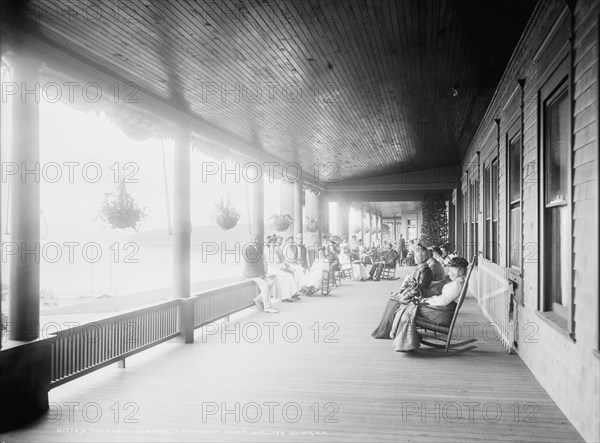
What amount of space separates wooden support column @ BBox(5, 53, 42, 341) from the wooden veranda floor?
729mm

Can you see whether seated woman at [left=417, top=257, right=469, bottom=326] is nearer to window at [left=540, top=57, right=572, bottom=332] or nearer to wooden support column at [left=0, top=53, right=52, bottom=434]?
window at [left=540, top=57, right=572, bottom=332]

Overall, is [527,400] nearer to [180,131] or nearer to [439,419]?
[439,419]

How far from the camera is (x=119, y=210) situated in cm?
473

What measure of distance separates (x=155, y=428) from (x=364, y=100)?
5.12 meters

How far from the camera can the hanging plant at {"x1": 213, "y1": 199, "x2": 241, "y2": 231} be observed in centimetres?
714

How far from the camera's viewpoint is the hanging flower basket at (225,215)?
7141mm

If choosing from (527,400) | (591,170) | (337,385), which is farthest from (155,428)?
(591,170)

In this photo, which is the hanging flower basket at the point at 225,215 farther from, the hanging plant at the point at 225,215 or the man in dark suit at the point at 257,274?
the man in dark suit at the point at 257,274

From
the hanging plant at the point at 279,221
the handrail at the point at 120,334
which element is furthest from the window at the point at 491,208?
the hanging plant at the point at 279,221

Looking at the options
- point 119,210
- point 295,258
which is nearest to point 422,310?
point 119,210

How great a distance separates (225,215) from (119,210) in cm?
250

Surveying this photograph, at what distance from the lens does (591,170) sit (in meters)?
2.81

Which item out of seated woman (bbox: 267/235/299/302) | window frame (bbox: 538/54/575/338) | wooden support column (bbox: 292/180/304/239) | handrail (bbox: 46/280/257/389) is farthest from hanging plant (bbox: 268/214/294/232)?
window frame (bbox: 538/54/575/338)

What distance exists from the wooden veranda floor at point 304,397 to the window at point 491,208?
197 cm
